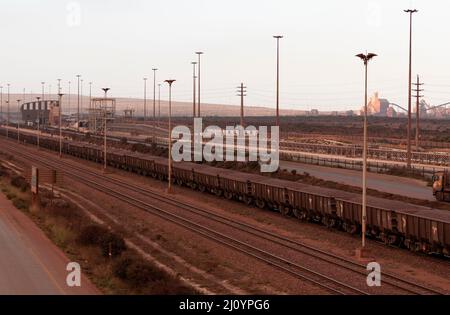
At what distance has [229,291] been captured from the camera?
2338cm

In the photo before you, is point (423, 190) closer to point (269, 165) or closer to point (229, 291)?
point (269, 165)

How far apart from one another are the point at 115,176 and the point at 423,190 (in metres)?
33.0

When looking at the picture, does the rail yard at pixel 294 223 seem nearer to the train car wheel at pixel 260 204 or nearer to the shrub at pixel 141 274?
the train car wheel at pixel 260 204

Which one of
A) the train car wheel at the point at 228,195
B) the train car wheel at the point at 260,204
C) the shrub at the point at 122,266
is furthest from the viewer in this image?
the train car wheel at the point at 228,195

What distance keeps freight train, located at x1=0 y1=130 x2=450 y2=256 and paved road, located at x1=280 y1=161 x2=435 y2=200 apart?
12849mm

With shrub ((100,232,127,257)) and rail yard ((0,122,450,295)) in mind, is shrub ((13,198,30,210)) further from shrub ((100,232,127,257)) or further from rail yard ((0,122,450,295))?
shrub ((100,232,127,257))

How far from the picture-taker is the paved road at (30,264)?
2093 cm

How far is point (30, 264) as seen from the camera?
80.8 feet

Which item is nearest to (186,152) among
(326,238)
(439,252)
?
(326,238)

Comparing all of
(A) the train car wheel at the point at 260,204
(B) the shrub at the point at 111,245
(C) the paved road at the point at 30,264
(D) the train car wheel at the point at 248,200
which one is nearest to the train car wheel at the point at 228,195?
(D) the train car wheel at the point at 248,200

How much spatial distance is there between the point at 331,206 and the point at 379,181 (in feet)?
84.8

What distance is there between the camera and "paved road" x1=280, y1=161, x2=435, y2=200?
52312 mm

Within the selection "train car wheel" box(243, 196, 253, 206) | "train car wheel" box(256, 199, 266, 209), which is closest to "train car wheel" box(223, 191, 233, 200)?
"train car wheel" box(243, 196, 253, 206)

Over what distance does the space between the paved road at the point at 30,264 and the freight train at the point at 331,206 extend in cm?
1542
